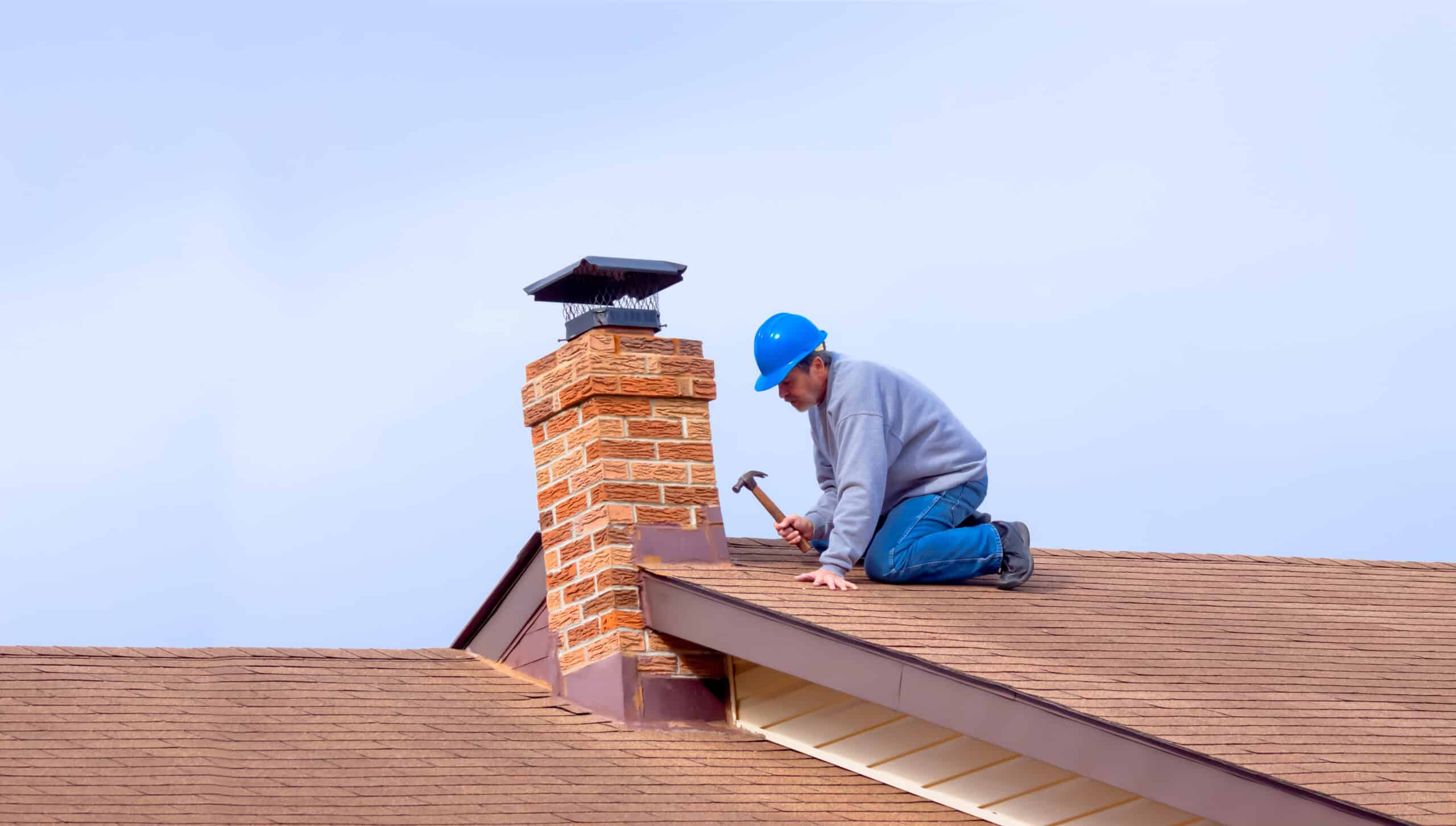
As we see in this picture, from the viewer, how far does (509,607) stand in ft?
31.5

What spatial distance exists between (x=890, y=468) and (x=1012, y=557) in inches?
33.0

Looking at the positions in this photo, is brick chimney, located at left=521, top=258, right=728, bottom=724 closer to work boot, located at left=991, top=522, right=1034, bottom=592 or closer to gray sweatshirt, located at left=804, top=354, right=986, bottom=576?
gray sweatshirt, located at left=804, top=354, right=986, bottom=576

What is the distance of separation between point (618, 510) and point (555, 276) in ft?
4.45

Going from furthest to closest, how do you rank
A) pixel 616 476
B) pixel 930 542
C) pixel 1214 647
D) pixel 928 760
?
pixel 616 476 → pixel 930 542 → pixel 1214 647 → pixel 928 760

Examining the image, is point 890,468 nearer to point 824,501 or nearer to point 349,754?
point 824,501

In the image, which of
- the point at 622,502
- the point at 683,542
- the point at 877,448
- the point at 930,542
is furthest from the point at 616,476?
the point at 930,542

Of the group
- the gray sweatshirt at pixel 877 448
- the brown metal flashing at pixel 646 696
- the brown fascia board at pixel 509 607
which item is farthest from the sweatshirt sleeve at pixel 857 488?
the brown fascia board at pixel 509 607

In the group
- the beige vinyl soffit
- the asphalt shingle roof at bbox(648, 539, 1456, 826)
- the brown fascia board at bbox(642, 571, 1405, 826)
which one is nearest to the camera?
the brown fascia board at bbox(642, 571, 1405, 826)

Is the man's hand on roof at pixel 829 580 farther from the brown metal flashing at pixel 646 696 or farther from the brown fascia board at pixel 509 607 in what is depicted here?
the brown fascia board at pixel 509 607

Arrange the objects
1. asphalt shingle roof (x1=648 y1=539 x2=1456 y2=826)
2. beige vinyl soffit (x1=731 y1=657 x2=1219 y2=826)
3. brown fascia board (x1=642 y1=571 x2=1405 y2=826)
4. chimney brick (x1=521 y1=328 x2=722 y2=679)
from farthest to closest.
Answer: chimney brick (x1=521 y1=328 x2=722 y2=679)
beige vinyl soffit (x1=731 y1=657 x2=1219 y2=826)
asphalt shingle roof (x1=648 y1=539 x2=1456 y2=826)
brown fascia board (x1=642 y1=571 x2=1405 y2=826)

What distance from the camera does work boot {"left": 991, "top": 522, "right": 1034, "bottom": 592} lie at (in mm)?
9016

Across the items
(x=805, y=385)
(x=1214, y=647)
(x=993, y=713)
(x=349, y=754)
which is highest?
(x=805, y=385)

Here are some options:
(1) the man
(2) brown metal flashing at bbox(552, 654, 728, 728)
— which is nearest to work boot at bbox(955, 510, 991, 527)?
(1) the man

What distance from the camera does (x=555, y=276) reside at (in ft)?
30.5
